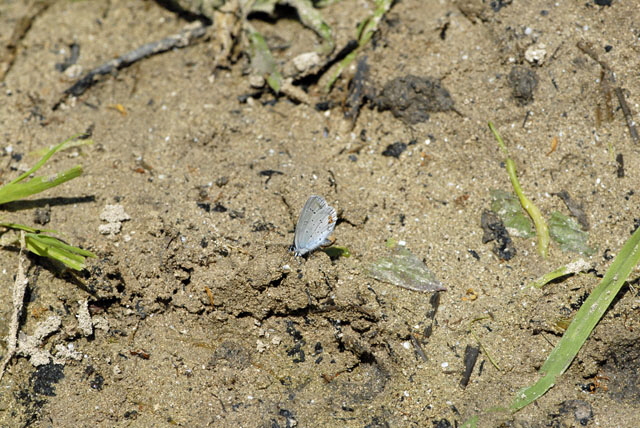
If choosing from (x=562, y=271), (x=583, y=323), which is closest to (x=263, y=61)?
(x=562, y=271)

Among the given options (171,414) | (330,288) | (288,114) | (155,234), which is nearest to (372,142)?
(288,114)

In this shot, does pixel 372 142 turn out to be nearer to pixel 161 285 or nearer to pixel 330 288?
pixel 330 288

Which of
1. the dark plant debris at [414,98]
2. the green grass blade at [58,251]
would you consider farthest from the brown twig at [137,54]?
the dark plant debris at [414,98]

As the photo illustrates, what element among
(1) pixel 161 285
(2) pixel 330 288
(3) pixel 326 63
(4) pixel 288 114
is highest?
(3) pixel 326 63

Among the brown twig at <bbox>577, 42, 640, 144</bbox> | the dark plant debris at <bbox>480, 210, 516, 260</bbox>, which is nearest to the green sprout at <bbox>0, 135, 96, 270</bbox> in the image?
the dark plant debris at <bbox>480, 210, 516, 260</bbox>

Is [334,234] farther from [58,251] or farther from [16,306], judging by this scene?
[16,306]

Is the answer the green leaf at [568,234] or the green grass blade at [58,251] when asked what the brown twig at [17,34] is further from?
the green leaf at [568,234]
